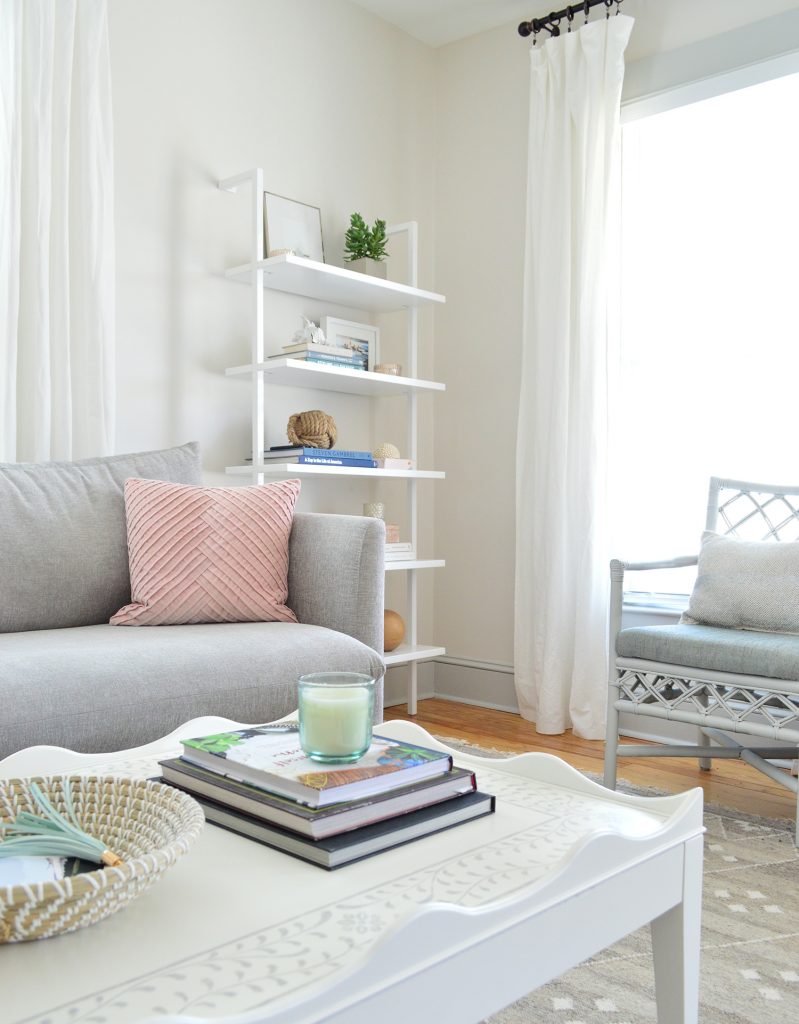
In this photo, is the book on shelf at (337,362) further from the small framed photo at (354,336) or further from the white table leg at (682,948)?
the white table leg at (682,948)

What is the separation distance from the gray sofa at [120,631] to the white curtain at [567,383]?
1156 millimetres

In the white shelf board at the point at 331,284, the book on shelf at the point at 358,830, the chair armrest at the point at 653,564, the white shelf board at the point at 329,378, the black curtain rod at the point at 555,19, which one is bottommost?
the book on shelf at the point at 358,830

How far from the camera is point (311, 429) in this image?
3082mm

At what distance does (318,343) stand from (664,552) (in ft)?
4.70

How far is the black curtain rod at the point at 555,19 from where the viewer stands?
326cm

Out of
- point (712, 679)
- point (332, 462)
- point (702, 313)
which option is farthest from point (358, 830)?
point (702, 313)

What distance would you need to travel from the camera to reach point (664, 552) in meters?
3.21

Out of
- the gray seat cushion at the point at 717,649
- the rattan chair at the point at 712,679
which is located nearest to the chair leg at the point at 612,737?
the rattan chair at the point at 712,679

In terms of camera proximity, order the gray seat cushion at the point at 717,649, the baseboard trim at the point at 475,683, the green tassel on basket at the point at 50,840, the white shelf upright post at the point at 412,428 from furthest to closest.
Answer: the baseboard trim at the point at 475,683, the white shelf upright post at the point at 412,428, the gray seat cushion at the point at 717,649, the green tassel on basket at the point at 50,840

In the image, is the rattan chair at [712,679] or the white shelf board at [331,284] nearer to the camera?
the rattan chair at [712,679]

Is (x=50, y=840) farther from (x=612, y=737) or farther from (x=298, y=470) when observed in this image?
(x=298, y=470)

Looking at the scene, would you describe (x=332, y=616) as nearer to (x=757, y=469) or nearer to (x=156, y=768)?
(x=156, y=768)

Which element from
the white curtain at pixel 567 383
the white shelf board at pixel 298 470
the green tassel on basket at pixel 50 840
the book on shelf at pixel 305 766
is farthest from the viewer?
the white curtain at pixel 567 383

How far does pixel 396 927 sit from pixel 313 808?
0.76 ft
